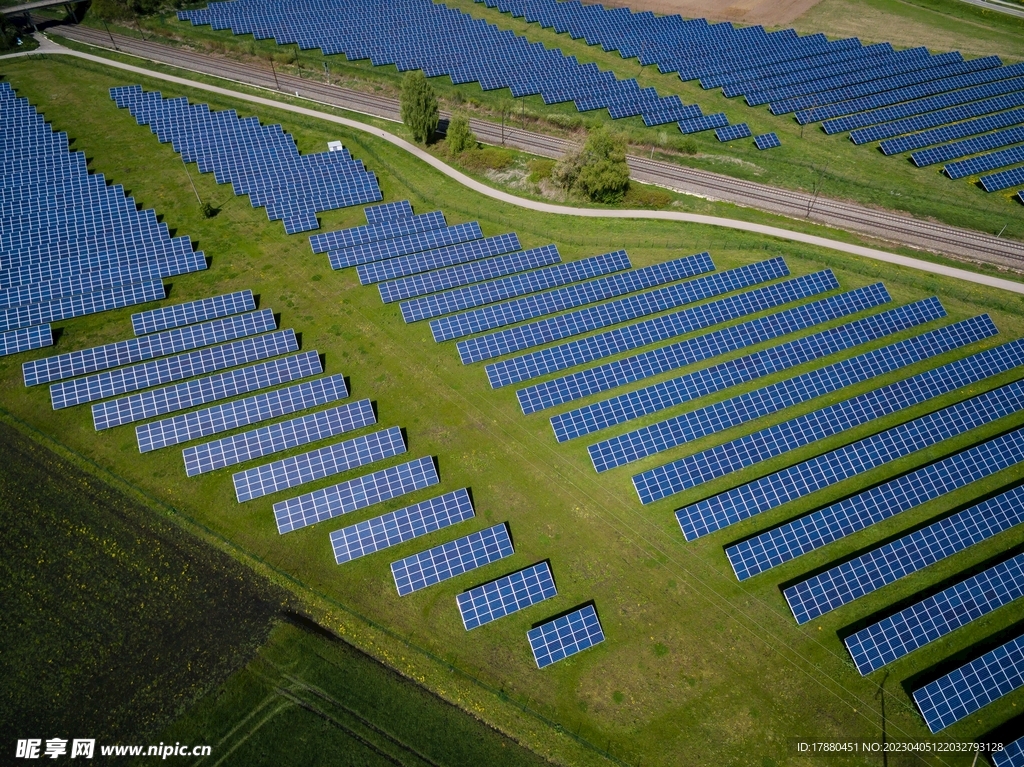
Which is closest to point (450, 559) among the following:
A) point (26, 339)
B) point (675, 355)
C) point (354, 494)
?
point (354, 494)

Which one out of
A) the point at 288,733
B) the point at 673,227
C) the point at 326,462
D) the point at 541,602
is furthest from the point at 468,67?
the point at 288,733

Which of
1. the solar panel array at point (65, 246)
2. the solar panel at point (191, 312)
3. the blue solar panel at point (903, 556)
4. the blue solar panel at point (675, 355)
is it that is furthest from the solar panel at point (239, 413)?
the blue solar panel at point (903, 556)

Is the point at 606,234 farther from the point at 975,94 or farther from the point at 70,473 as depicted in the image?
the point at 975,94

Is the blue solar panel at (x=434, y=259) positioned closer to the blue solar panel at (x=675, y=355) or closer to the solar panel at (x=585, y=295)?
the solar panel at (x=585, y=295)

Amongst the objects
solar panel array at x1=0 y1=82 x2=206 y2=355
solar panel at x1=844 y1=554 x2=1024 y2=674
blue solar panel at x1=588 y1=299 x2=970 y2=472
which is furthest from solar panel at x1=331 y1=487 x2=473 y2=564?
solar panel array at x1=0 y1=82 x2=206 y2=355

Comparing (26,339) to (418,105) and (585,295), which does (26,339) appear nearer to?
(418,105)
